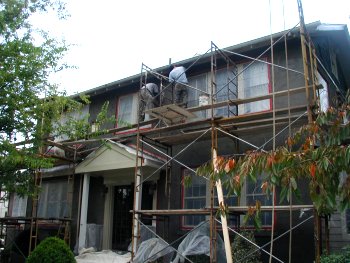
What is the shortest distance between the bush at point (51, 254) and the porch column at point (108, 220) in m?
2.69

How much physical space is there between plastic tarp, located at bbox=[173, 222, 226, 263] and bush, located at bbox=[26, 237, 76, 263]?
2.92 m

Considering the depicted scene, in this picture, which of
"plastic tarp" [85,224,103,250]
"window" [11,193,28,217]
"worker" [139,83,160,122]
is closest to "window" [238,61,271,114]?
"worker" [139,83,160,122]

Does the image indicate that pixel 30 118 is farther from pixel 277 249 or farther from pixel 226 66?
pixel 277 249

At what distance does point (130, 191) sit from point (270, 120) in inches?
229

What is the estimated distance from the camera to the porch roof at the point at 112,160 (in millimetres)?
11625

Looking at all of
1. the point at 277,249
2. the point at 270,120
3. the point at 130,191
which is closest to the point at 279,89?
the point at 270,120

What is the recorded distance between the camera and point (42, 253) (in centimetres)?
1035

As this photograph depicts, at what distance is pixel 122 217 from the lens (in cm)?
1346

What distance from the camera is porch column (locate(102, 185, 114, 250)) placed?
43.4 feet

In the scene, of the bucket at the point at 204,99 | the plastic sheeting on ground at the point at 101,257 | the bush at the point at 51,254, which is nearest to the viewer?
the bush at the point at 51,254

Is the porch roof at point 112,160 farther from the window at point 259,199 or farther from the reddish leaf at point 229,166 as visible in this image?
the reddish leaf at point 229,166

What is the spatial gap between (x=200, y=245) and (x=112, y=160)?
4333 millimetres

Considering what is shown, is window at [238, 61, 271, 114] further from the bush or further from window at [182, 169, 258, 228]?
the bush

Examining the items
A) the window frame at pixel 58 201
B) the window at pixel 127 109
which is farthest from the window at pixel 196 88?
the window frame at pixel 58 201
